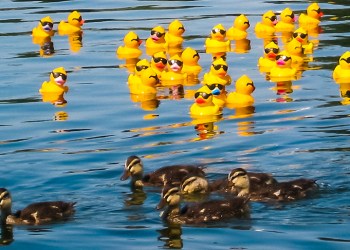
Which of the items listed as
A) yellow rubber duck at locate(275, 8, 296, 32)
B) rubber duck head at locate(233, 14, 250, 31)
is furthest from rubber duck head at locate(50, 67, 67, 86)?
yellow rubber duck at locate(275, 8, 296, 32)

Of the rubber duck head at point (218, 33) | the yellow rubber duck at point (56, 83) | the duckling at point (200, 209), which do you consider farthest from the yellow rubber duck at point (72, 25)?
the duckling at point (200, 209)

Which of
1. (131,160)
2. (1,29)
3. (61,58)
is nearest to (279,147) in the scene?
(131,160)

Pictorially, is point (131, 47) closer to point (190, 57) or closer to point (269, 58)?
point (190, 57)

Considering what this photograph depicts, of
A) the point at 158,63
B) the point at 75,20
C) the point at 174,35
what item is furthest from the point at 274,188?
the point at 75,20

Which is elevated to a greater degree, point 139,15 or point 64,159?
point 139,15

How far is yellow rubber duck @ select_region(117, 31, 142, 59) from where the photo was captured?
928 inches

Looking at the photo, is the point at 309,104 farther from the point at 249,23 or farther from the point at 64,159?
the point at 249,23

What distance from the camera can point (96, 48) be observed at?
982 inches

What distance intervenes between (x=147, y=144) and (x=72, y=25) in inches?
391

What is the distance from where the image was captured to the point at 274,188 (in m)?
14.1

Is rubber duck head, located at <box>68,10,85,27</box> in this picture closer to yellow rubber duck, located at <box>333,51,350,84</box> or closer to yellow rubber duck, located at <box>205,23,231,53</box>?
yellow rubber duck, located at <box>205,23,231,53</box>

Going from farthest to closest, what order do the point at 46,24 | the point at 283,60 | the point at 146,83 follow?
→ the point at 46,24
the point at 283,60
the point at 146,83

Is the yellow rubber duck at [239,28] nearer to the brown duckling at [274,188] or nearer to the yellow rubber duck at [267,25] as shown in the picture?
the yellow rubber duck at [267,25]

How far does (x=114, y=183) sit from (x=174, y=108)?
451 cm
